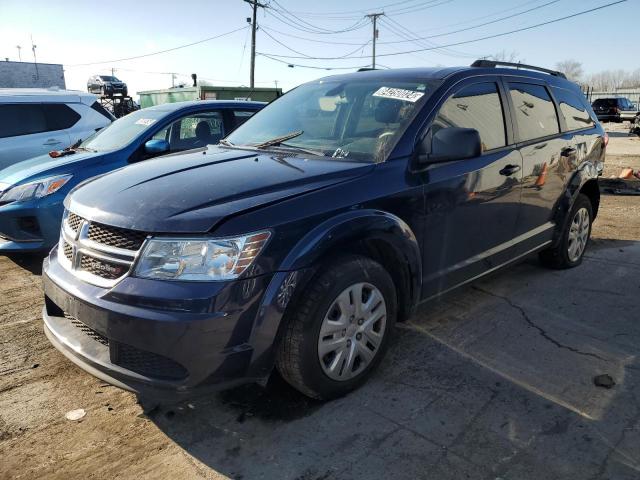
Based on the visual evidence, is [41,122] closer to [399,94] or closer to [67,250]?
[67,250]

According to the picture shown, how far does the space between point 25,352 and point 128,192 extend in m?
1.65

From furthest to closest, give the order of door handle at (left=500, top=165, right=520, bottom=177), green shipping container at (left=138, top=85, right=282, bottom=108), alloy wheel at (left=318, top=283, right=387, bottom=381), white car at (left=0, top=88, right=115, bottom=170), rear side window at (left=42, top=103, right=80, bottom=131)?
green shipping container at (left=138, top=85, right=282, bottom=108) < rear side window at (left=42, top=103, right=80, bottom=131) < white car at (left=0, top=88, right=115, bottom=170) < door handle at (left=500, top=165, right=520, bottom=177) < alloy wheel at (left=318, top=283, right=387, bottom=381)

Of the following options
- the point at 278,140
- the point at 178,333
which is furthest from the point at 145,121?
the point at 178,333

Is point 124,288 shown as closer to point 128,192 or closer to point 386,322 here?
point 128,192

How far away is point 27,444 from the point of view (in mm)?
2531

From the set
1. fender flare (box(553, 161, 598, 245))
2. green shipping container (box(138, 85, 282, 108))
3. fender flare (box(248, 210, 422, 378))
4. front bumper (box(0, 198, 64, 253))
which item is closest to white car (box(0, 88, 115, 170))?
front bumper (box(0, 198, 64, 253))

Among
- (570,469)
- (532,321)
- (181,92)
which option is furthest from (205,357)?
(181,92)

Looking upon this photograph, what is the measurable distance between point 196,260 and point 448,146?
1654mm

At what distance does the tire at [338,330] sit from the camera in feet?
8.22

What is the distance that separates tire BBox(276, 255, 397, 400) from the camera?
98.7 inches

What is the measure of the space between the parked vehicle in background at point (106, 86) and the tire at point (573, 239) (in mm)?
22413

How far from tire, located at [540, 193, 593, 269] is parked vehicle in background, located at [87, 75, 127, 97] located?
2241cm

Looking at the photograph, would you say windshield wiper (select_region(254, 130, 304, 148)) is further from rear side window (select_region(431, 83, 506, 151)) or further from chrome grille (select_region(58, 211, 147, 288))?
chrome grille (select_region(58, 211, 147, 288))

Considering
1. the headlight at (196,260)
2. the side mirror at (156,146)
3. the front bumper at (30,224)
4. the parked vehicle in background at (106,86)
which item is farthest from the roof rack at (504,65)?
the parked vehicle in background at (106,86)
